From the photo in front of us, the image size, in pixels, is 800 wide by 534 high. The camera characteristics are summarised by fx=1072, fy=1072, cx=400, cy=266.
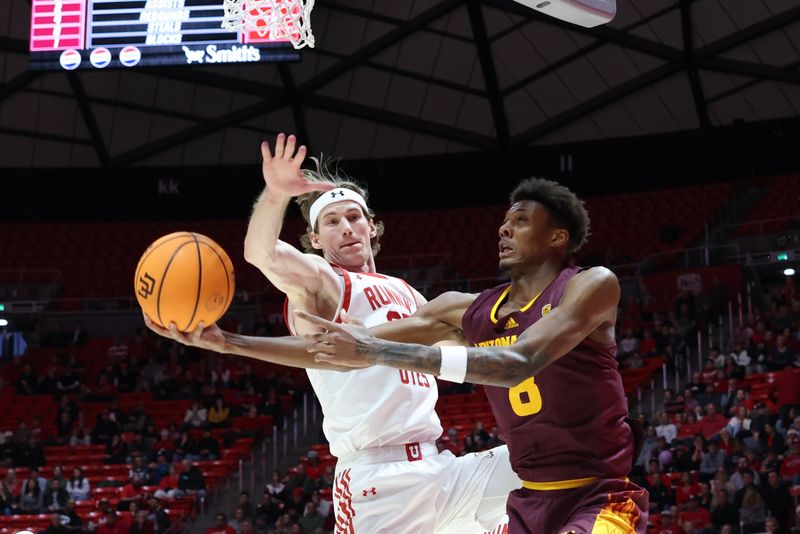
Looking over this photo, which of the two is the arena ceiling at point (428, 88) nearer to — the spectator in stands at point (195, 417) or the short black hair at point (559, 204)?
the spectator in stands at point (195, 417)

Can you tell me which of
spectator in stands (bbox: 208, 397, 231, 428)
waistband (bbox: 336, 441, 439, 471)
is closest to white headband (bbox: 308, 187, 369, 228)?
waistband (bbox: 336, 441, 439, 471)

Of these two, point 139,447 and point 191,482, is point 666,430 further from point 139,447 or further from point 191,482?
point 139,447

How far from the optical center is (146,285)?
4641 millimetres

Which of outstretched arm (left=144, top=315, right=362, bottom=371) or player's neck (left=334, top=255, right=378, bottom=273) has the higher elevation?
player's neck (left=334, top=255, right=378, bottom=273)

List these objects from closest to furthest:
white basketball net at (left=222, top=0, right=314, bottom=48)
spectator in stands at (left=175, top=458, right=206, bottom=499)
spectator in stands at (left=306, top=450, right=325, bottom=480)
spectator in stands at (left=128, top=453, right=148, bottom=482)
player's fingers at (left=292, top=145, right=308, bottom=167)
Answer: player's fingers at (left=292, top=145, right=308, bottom=167) < white basketball net at (left=222, top=0, right=314, bottom=48) < spectator in stands at (left=306, top=450, right=325, bottom=480) < spectator in stands at (left=175, top=458, right=206, bottom=499) < spectator in stands at (left=128, top=453, right=148, bottom=482)

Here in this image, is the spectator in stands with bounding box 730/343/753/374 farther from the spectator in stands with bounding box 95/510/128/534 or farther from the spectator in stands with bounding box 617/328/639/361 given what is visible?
the spectator in stands with bounding box 95/510/128/534

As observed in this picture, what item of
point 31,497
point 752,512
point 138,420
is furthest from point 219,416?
point 752,512

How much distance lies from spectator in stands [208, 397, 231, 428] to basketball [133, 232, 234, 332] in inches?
546

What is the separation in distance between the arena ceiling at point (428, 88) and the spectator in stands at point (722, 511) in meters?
11.4

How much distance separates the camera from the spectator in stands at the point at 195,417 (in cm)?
1817

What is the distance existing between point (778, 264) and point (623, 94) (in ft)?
17.1

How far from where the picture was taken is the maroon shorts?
4109 millimetres

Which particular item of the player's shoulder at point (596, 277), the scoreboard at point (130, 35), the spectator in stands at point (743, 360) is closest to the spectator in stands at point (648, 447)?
the spectator in stands at point (743, 360)

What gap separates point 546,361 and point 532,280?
682 millimetres
